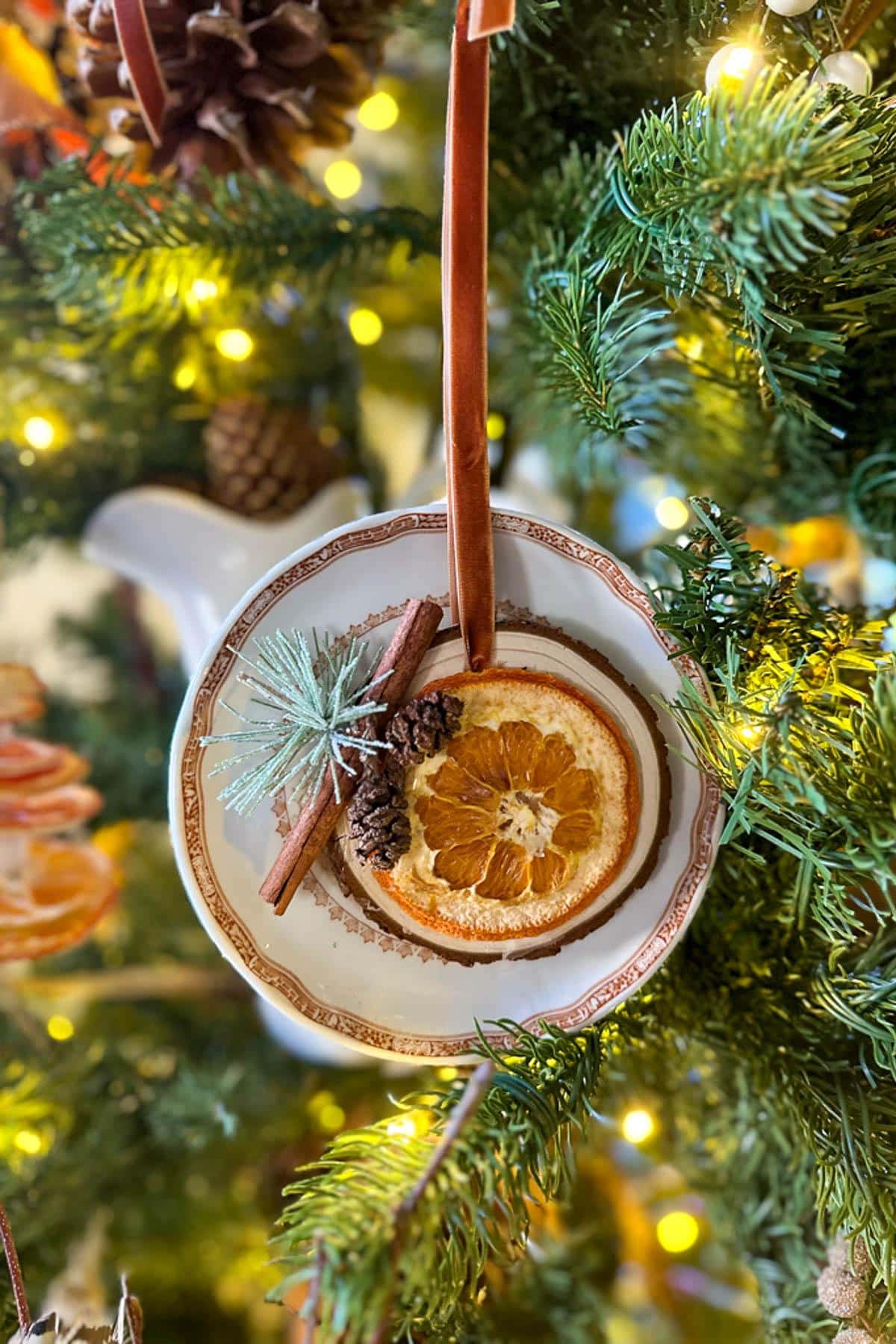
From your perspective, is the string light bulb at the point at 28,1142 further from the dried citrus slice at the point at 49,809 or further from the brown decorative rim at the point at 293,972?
the brown decorative rim at the point at 293,972

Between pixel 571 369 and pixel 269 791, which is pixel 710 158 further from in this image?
pixel 269 791

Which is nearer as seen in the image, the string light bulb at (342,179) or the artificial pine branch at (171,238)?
the artificial pine branch at (171,238)

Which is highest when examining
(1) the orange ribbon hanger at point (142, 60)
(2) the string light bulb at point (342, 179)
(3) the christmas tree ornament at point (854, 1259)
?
(2) the string light bulb at point (342, 179)

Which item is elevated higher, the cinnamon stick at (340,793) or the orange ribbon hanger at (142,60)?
the orange ribbon hanger at (142,60)

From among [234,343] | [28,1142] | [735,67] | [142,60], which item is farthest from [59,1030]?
[735,67]

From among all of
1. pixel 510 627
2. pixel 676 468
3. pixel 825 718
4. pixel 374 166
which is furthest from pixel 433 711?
pixel 374 166

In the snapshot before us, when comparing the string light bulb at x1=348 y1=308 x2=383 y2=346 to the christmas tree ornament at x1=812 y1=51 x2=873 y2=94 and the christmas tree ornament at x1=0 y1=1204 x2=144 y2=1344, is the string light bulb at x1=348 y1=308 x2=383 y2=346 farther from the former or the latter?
the christmas tree ornament at x1=0 y1=1204 x2=144 y2=1344

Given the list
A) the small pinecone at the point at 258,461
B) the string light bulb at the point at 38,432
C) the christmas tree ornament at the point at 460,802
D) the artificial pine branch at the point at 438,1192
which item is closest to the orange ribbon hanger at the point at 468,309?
the christmas tree ornament at the point at 460,802

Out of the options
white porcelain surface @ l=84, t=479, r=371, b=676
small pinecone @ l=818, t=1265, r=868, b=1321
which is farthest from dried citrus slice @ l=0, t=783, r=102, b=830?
small pinecone @ l=818, t=1265, r=868, b=1321
